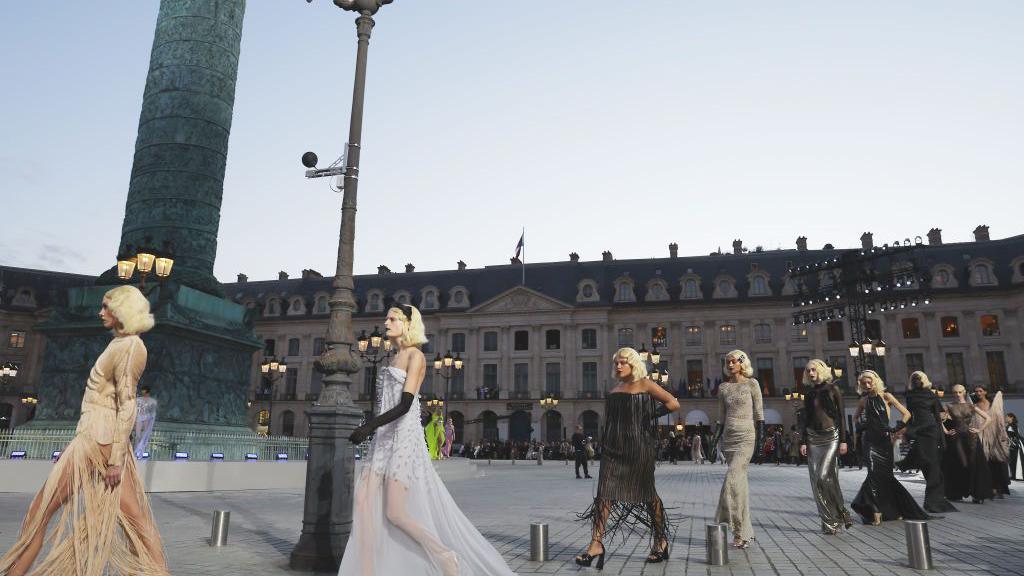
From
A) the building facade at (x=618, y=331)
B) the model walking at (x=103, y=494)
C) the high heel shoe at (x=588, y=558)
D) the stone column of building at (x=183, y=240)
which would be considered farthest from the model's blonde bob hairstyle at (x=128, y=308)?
the building facade at (x=618, y=331)

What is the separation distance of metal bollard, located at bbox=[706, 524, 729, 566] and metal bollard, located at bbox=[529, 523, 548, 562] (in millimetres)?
1574

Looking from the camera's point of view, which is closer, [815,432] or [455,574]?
[455,574]

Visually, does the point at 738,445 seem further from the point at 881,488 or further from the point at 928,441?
the point at 928,441

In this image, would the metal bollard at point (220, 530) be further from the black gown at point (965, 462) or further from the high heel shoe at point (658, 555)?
the black gown at point (965, 462)

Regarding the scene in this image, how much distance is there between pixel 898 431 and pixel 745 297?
157 feet

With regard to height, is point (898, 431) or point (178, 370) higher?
point (178, 370)

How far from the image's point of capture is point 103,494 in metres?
4.36

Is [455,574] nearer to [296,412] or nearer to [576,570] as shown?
[576,570]

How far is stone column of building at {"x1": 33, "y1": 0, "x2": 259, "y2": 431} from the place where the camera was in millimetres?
16906

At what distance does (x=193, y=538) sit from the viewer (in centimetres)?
773

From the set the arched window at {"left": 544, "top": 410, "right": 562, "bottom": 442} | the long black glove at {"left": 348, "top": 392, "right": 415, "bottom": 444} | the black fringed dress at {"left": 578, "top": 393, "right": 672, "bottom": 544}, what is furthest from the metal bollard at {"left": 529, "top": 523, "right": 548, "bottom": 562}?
the arched window at {"left": 544, "top": 410, "right": 562, "bottom": 442}

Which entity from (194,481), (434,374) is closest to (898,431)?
(194,481)

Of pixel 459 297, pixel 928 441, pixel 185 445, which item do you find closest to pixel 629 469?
pixel 928 441

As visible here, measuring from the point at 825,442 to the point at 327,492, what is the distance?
633 cm
